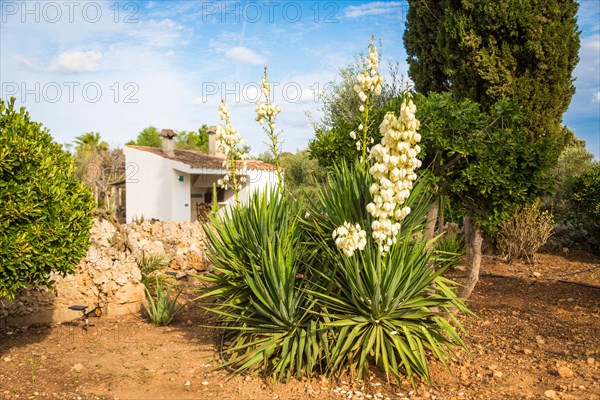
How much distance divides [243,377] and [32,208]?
249 centimetres

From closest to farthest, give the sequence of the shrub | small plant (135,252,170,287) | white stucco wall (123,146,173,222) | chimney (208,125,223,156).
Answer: small plant (135,252,170,287)
the shrub
white stucco wall (123,146,173,222)
chimney (208,125,223,156)

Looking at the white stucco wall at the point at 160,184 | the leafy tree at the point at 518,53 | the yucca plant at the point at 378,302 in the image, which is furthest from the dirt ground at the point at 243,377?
the white stucco wall at the point at 160,184

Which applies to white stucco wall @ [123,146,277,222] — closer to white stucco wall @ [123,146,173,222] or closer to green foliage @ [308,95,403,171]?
white stucco wall @ [123,146,173,222]

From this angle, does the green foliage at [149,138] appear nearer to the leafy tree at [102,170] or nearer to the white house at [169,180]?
the leafy tree at [102,170]

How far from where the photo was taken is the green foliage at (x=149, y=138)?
4931 centimetres

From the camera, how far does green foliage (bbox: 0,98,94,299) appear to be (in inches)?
189

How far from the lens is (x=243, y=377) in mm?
4816

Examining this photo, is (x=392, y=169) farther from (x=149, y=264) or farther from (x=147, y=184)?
(x=147, y=184)

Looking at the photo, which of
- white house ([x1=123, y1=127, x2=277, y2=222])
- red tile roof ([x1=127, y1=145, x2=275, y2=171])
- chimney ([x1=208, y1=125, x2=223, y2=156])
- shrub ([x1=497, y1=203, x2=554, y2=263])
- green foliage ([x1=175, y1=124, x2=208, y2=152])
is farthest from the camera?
green foliage ([x1=175, y1=124, x2=208, y2=152])

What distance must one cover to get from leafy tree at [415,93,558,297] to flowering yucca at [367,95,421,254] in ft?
6.71

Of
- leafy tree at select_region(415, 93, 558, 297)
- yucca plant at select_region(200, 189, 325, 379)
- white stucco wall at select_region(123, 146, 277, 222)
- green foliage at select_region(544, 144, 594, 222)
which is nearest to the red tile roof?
white stucco wall at select_region(123, 146, 277, 222)

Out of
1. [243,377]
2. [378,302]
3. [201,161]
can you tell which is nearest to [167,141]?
[201,161]

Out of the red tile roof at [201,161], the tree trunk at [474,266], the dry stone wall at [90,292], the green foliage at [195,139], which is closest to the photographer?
the tree trunk at [474,266]

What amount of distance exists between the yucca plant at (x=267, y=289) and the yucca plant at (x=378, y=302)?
9.0 inches
